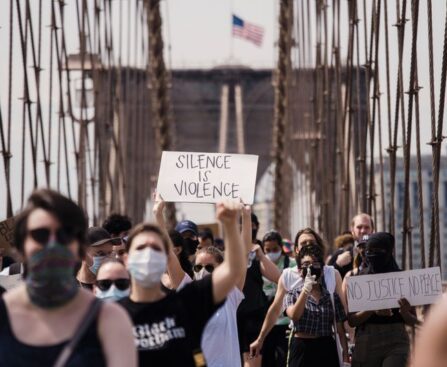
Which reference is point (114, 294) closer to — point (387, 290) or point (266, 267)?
point (387, 290)

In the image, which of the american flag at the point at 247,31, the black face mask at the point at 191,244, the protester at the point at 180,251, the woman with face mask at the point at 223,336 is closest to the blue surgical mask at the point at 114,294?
the woman with face mask at the point at 223,336

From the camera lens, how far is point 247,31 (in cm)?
5453

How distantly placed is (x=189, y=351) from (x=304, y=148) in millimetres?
40455

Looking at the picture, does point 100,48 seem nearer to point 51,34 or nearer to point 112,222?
point 51,34

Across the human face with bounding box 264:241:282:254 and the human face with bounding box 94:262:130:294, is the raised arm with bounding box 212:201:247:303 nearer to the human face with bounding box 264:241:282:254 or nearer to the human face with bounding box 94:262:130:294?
the human face with bounding box 94:262:130:294

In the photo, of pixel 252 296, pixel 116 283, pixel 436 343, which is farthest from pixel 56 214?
pixel 252 296

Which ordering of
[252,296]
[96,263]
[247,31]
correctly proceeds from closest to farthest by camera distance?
[96,263] < [252,296] < [247,31]

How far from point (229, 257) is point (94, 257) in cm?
291

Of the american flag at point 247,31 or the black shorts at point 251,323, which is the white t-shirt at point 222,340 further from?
the american flag at point 247,31

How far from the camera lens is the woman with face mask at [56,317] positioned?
Result: 385 cm

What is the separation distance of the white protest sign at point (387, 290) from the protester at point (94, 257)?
136 centimetres

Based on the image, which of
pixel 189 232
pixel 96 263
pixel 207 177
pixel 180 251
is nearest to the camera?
pixel 96 263

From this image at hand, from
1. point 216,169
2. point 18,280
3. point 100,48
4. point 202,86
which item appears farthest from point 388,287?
point 202,86

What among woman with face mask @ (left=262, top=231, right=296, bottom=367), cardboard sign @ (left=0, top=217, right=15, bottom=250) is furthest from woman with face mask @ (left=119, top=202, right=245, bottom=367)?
woman with face mask @ (left=262, top=231, right=296, bottom=367)
